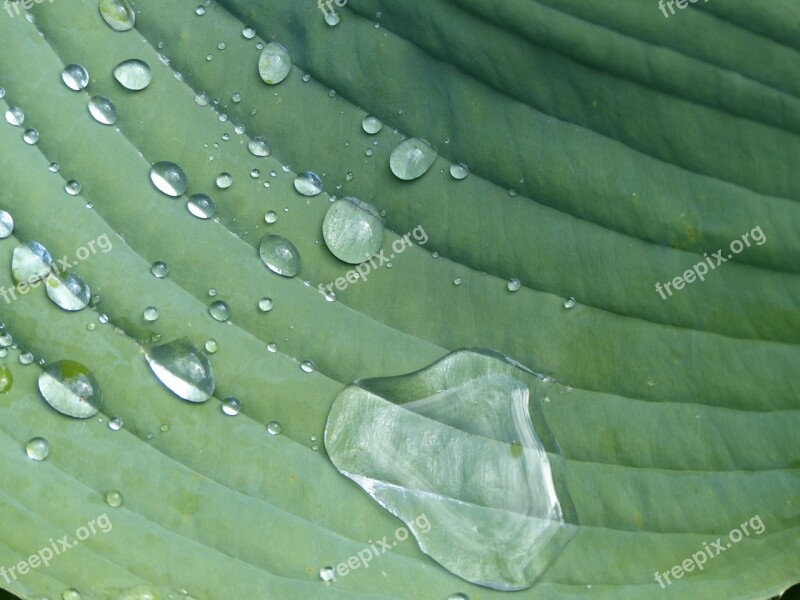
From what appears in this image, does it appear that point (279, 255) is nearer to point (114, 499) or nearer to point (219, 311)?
point (219, 311)

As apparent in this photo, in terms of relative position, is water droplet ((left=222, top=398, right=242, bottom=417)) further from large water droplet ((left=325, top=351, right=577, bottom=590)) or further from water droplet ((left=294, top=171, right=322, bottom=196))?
water droplet ((left=294, top=171, right=322, bottom=196))

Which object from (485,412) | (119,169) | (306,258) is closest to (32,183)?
(119,169)

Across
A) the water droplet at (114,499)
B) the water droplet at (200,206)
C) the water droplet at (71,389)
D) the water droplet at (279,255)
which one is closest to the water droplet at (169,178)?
the water droplet at (200,206)

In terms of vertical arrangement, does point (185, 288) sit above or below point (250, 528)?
above

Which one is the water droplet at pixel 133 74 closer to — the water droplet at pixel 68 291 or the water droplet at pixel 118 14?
the water droplet at pixel 118 14

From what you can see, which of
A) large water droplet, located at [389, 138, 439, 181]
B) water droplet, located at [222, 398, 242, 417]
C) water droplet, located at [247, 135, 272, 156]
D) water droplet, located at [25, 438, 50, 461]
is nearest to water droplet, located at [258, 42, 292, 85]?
water droplet, located at [247, 135, 272, 156]

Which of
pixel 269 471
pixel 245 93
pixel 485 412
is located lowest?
pixel 269 471

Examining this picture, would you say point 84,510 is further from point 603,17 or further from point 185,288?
point 603,17
